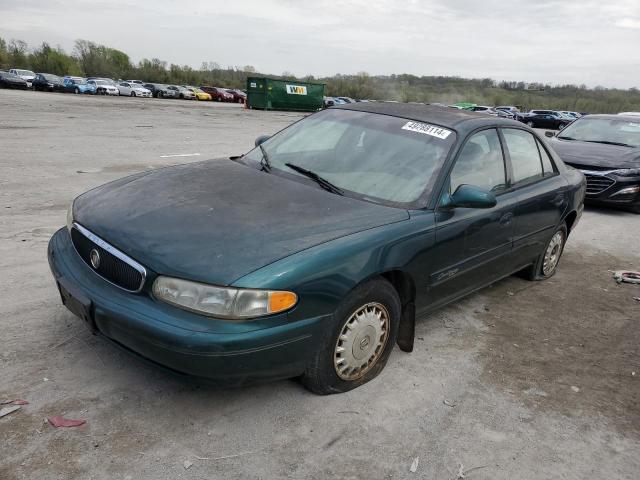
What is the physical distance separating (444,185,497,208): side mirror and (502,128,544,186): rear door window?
1.02 m

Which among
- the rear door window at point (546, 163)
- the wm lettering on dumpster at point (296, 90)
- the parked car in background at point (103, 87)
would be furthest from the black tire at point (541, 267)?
the parked car in background at point (103, 87)

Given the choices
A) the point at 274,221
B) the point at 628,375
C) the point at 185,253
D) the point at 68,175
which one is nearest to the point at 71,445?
the point at 185,253

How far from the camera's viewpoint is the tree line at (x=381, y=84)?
71.0 metres

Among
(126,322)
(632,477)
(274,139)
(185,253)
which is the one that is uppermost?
(274,139)

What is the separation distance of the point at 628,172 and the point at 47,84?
4614cm

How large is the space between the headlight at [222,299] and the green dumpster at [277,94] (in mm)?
36539

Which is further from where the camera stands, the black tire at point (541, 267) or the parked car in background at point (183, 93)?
the parked car in background at point (183, 93)

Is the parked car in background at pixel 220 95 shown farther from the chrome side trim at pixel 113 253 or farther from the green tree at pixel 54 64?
the chrome side trim at pixel 113 253

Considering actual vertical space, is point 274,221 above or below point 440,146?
below

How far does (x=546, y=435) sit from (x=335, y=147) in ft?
7.57

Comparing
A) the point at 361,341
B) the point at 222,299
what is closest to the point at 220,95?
the point at 361,341

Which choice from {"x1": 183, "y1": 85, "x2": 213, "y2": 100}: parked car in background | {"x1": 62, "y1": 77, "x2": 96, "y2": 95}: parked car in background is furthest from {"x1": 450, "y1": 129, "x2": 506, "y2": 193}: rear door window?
{"x1": 183, "y1": 85, "x2": 213, "y2": 100}: parked car in background

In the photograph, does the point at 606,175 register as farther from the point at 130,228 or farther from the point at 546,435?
the point at 130,228

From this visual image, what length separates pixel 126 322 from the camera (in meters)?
2.51
